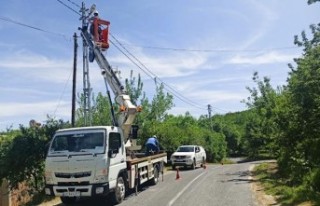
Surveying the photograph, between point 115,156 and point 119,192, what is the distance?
120 cm

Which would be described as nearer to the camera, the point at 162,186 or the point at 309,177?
the point at 309,177

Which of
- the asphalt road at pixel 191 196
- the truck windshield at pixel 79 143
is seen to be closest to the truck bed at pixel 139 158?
the asphalt road at pixel 191 196

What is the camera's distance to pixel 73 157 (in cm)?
1334

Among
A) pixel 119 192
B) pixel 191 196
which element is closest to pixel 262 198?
pixel 191 196

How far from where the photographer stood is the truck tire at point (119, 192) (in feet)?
45.9

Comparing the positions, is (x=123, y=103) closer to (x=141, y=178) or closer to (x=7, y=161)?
(x=141, y=178)

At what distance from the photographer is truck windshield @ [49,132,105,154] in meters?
13.7

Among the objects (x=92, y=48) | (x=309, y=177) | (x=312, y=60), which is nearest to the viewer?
(x=312, y=60)

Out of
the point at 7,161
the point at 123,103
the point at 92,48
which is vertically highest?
the point at 92,48

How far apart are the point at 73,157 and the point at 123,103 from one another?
4.65m

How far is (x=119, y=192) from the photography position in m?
14.3

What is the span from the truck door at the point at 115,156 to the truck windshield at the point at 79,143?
0.37 metres

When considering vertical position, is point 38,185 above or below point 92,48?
below

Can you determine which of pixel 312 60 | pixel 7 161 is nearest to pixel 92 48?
pixel 7 161
